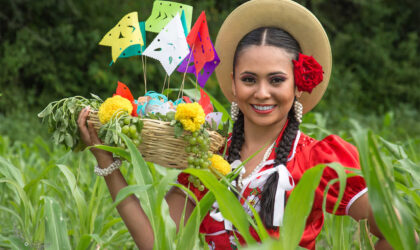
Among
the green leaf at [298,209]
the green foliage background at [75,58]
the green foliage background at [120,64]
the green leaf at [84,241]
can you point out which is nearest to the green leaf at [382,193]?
the green leaf at [298,209]

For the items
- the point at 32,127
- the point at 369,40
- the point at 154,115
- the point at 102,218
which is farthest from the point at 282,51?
the point at 369,40

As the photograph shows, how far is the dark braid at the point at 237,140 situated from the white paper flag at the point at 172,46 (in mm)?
342

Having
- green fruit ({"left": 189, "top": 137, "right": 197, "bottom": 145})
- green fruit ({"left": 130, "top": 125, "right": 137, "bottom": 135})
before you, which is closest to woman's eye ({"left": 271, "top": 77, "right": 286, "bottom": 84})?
green fruit ({"left": 189, "top": 137, "right": 197, "bottom": 145})

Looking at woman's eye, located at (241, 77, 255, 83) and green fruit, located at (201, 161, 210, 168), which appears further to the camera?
woman's eye, located at (241, 77, 255, 83)

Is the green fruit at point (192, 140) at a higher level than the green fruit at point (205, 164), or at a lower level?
higher

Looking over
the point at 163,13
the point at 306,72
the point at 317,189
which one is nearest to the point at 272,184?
the point at 317,189

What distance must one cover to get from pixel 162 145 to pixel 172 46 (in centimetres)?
31

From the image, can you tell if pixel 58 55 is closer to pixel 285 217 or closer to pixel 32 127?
pixel 32 127

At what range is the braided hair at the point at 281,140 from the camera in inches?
56.6

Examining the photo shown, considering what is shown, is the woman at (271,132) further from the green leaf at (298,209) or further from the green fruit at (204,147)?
the green leaf at (298,209)

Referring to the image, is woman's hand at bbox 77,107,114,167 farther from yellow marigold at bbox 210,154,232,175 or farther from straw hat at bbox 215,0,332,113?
straw hat at bbox 215,0,332,113

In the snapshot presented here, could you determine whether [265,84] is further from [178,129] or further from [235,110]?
[178,129]

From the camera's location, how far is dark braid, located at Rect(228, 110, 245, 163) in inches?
62.3

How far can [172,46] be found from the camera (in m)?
1.42
